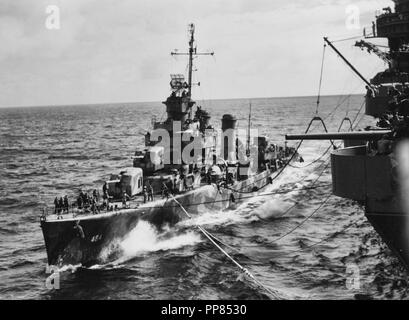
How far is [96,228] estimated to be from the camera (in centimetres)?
2047

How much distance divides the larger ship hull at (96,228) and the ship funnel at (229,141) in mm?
8309

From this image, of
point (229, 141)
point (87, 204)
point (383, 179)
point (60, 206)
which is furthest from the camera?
point (229, 141)

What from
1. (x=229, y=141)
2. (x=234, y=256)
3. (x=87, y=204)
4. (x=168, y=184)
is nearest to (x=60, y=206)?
(x=87, y=204)

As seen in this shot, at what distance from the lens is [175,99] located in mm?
28953

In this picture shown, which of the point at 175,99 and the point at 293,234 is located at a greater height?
the point at 175,99

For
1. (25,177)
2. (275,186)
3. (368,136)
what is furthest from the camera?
(25,177)

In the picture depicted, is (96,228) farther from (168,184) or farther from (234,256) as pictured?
(234,256)

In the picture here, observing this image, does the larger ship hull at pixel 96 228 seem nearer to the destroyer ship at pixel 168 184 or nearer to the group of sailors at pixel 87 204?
the destroyer ship at pixel 168 184

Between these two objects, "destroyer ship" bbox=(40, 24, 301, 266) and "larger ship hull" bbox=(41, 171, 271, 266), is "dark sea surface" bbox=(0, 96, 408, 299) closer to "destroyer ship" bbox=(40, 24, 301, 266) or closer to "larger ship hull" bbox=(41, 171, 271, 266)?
"larger ship hull" bbox=(41, 171, 271, 266)

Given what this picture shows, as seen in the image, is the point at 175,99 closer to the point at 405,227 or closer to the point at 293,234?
the point at 293,234

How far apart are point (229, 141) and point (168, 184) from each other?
10039 millimetres

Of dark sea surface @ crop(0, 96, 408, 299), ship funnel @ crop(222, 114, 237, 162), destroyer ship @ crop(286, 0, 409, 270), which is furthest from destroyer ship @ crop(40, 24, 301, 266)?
destroyer ship @ crop(286, 0, 409, 270)
